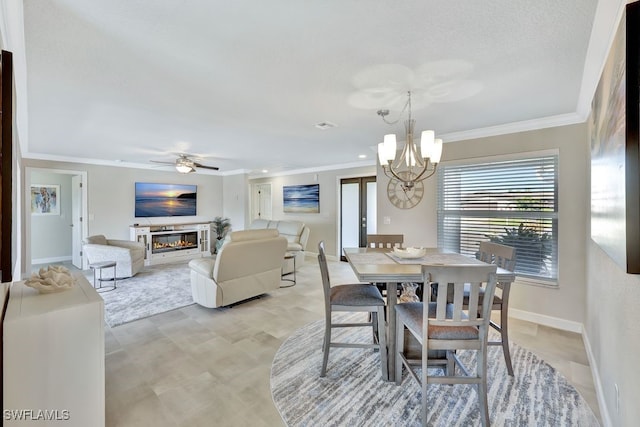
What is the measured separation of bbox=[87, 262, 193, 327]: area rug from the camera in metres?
3.51

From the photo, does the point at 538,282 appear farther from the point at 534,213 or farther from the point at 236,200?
the point at 236,200

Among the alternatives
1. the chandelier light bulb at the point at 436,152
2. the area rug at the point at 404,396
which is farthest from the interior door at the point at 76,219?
the chandelier light bulb at the point at 436,152

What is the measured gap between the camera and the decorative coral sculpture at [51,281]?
154 centimetres

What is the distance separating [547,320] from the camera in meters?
3.21

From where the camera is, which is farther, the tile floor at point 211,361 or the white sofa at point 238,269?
the white sofa at point 238,269

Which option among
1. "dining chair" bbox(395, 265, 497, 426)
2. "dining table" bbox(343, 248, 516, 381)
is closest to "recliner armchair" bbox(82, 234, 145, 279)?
"dining table" bbox(343, 248, 516, 381)

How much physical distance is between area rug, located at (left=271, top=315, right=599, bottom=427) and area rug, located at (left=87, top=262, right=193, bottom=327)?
6.83ft

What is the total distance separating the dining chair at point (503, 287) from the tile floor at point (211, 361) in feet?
1.63

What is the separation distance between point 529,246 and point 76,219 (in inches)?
332

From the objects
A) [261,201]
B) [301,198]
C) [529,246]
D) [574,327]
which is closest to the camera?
[574,327]

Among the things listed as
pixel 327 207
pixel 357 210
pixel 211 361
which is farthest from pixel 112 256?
pixel 357 210

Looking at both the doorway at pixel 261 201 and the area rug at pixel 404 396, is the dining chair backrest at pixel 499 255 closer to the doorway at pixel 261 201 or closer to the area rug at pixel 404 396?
the area rug at pixel 404 396

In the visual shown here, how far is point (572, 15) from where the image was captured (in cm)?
151

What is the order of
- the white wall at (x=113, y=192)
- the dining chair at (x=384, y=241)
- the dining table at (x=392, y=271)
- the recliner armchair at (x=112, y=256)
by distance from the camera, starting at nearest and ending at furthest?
the dining table at (x=392, y=271), the dining chair at (x=384, y=241), the recliner armchair at (x=112, y=256), the white wall at (x=113, y=192)
